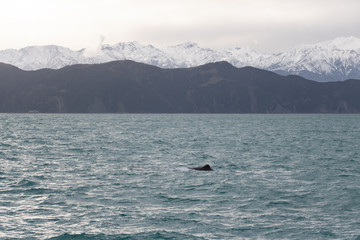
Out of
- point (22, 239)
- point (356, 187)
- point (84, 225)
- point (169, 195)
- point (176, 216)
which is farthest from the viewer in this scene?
point (356, 187)

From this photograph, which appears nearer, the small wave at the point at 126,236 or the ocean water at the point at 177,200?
the small wave at the point at 126,236

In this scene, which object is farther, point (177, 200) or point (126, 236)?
point (177, 200)

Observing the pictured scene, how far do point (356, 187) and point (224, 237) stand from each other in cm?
1913

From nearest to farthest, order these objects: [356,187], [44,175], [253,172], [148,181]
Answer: [356,187]
[148,181]
[44,175]
[253,172]

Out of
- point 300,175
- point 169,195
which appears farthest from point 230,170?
point 169,195

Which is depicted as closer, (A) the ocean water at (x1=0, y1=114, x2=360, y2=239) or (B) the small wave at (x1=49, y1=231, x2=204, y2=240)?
(B) the small wave at (x1=49, y1=231, x2=204, y2=240)

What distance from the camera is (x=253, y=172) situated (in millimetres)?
48438

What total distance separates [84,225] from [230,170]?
25.9m

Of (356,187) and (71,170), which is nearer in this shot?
(356,187)

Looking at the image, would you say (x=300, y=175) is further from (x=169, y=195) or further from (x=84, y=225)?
(x=84, y=225)

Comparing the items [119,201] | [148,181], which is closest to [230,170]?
[148,181]

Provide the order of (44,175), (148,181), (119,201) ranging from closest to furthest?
(119,201) < (148,181) < (44,175)

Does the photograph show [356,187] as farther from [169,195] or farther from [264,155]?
[264,155]

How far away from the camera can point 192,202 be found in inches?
1291
